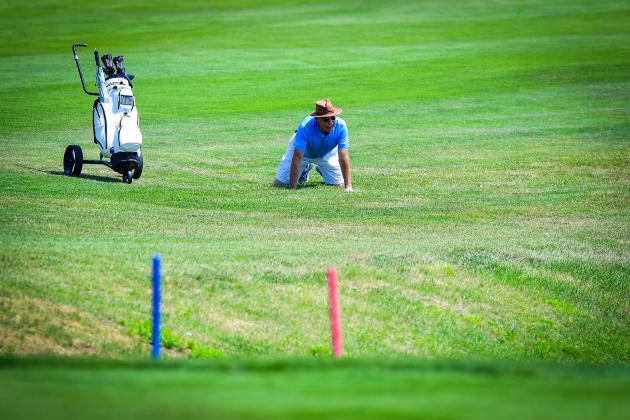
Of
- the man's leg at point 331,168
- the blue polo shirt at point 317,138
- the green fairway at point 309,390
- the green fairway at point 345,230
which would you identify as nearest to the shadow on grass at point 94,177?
the green fairway at point 345,230

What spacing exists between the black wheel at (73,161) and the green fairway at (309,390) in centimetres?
1186

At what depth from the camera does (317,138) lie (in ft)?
61.6

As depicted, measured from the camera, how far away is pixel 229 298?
1152 centimetres

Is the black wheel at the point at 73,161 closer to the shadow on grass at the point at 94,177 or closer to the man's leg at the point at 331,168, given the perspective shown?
the shadow on grass at the point at 94,177

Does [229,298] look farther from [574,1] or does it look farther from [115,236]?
[574,1]

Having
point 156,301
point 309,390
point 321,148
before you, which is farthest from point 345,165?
point 309,390

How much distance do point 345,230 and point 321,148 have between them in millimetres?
3809

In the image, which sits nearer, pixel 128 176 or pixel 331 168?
pixel 128 176

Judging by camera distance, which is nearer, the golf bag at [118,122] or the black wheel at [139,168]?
the golf bag at [118,122]

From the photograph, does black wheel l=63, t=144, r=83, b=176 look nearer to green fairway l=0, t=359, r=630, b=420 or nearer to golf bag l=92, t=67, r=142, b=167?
golf bag l=92, t=67, r=142, b=167

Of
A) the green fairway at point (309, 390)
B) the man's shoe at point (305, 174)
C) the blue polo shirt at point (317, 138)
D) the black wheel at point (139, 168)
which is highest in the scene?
the blue polo shirt at point (317, 138)

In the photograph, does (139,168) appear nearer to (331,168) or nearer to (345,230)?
(331,168)

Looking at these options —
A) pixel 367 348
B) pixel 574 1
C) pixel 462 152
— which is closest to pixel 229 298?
pixel 367 348

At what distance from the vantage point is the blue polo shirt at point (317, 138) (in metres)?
18.6
